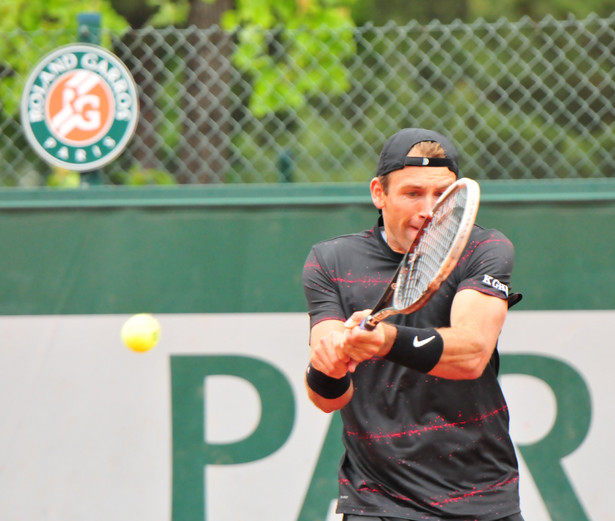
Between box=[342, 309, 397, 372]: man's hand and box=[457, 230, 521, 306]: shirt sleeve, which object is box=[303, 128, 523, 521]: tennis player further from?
box=[342, 309, 397, 372]: man's hand

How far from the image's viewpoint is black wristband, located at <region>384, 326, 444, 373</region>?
2229 millimetres

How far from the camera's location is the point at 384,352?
2.24 metres

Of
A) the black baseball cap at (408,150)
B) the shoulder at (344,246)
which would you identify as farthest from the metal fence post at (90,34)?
the black baseball cap at (408,150)

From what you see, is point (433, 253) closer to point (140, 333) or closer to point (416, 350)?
point (416, 350)

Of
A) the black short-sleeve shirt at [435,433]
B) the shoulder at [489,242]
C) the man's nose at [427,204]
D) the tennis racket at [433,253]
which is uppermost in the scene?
the man's nose at [427,204]

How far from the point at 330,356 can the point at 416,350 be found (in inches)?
9.1

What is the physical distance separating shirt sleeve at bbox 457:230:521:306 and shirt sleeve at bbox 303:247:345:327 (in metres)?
0.36

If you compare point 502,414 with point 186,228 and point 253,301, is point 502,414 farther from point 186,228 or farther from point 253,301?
point 186,228

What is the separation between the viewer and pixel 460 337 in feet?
7.52

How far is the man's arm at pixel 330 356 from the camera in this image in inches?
90.8

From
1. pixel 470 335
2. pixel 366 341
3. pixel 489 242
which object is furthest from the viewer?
pixel 489 242

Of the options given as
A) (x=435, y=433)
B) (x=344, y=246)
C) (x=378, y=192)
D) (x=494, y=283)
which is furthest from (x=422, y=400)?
(x=378, y=192)

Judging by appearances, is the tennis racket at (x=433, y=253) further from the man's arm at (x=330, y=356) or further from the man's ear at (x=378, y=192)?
the man's ear at (x=378, y=192)

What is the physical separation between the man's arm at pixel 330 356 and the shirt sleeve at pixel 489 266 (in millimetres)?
374
